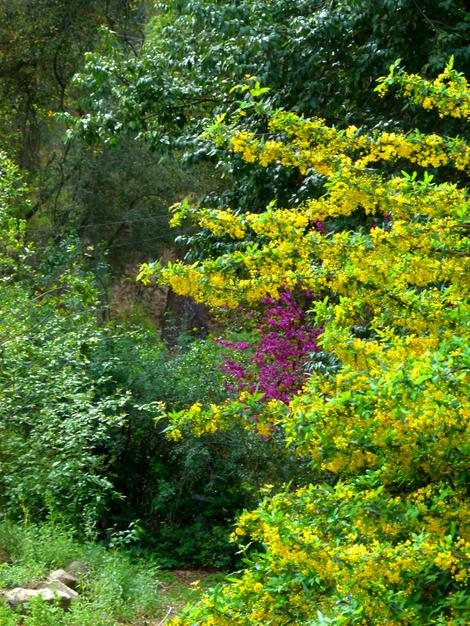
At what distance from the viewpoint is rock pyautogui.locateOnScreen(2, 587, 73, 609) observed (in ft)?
19.2

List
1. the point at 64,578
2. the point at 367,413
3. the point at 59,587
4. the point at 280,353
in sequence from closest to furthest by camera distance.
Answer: the point at 367,413 < the point at 59,587 < the point at 64,578 < the point at 280,353

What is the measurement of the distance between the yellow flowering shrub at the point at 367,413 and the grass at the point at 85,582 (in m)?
2.49

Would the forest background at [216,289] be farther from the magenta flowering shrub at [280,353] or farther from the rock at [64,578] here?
the rock at [64,578]

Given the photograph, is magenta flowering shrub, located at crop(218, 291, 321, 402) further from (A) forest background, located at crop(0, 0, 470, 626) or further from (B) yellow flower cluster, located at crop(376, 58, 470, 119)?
(B) yellow flower cluster, located at crop(376, 58, 470, 119)

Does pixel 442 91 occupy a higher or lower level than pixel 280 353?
higher

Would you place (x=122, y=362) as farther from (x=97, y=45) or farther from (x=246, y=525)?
(x=97, y=45)

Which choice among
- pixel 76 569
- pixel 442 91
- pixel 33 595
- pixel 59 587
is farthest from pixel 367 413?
pixel 76 569

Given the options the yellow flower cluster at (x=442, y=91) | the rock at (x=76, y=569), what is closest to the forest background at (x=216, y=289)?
the yellow flower cluster at (x=442, y=91)

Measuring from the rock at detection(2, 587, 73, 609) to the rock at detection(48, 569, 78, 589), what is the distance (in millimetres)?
292

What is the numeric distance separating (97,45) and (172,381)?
8.78 metres

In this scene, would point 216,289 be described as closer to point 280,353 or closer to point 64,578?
point 64,578

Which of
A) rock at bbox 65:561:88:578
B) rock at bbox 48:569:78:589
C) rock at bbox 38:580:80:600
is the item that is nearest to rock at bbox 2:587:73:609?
rock at bbox 38:580:80:600

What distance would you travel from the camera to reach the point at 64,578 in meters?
6.47

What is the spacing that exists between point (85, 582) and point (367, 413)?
4.27 meters
